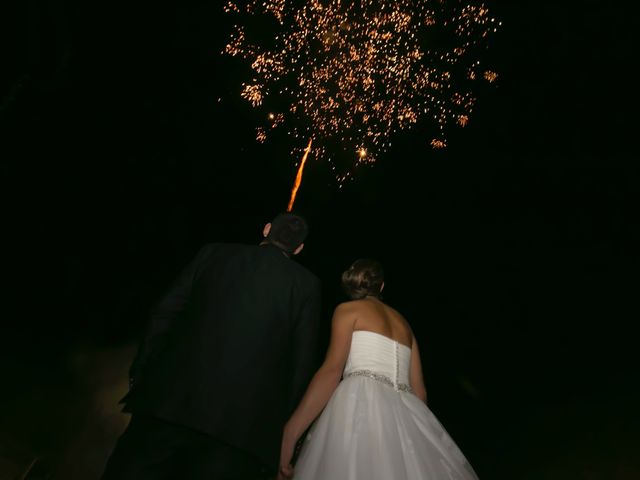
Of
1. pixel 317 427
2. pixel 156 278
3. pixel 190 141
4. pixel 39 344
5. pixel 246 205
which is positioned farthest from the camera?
pixel 246 205

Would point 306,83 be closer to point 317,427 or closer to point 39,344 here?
point 39,344

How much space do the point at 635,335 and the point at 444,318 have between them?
4.70 meters

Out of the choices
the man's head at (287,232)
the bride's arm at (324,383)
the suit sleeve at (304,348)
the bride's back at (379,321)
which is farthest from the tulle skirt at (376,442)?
the man's head at (287,232)

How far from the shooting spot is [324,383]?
2.66 meters

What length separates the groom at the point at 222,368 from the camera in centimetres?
187

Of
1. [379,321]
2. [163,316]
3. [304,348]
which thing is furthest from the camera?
[379,321]

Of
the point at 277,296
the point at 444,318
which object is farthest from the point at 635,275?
the point at 277,296

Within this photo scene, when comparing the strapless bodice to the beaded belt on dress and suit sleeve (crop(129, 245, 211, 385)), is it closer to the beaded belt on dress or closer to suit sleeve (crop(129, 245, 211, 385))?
the beaded belt on dress

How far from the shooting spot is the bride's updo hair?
3168 mm

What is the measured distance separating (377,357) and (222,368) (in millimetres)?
1167

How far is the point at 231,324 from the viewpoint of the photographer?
2084 millimetres

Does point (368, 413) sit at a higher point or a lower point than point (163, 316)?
lower

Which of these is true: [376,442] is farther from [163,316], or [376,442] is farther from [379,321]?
[163,316]

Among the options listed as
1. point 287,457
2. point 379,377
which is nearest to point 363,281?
point 379,377
